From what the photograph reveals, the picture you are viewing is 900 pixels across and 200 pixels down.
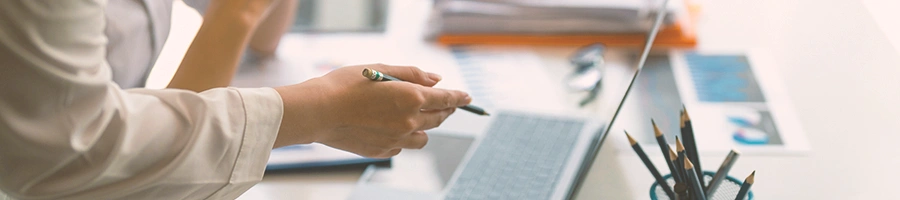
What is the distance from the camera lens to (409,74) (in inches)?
28.4

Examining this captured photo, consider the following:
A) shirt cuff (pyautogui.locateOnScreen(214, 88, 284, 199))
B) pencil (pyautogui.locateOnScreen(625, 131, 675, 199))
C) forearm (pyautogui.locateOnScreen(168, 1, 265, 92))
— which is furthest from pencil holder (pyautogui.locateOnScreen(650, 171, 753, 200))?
forearm (pyautogui.locateOnScreen(168, 1, 265, 92))

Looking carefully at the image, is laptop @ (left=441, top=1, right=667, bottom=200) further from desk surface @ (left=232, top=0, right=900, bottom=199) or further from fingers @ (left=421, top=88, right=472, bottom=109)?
fingers @ (left=421, top=88, right=472, bottom=109)

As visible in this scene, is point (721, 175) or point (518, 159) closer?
point (721, 175)

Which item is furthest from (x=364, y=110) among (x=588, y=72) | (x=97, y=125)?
(x=588, y=72)

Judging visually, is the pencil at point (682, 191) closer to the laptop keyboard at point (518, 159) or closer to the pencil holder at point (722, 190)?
the pencil holder at point (722, 190)

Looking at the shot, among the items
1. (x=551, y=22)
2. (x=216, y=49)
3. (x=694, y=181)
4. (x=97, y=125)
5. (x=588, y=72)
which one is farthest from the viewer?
(x=551, y=22)

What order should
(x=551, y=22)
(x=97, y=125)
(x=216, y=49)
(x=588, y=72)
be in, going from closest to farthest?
1. (x=97, y=125)
2. (x=216, y=49)
3. (x=588, y=72)
4. (x=551, y=22)

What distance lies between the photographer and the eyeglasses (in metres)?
1.08

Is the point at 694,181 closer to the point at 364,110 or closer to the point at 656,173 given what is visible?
the point at 656,173

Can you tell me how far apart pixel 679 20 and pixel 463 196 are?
1.83ft

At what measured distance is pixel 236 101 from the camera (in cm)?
58

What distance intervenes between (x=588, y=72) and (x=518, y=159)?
262 mm

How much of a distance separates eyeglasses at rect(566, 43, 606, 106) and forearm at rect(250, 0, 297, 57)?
0.42 m

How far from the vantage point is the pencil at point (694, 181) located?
627mm
